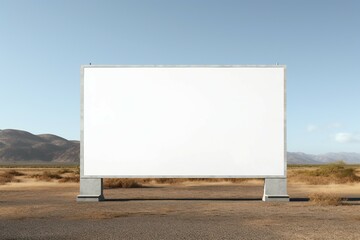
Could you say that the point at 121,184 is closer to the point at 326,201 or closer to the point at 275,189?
the point at 275,189

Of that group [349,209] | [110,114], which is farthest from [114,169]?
[349,209]

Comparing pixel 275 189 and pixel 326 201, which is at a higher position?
pixel 275 189

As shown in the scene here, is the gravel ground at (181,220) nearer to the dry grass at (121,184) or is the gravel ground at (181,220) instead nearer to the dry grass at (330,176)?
the dry grass at (121,184)

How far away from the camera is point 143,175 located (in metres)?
20.8

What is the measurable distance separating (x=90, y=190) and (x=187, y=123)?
6052 millimetres

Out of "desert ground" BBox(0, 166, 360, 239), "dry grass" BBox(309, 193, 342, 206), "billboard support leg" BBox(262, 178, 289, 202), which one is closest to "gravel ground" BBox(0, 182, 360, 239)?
"desert ground" BBox(0, 166, 360, 239)

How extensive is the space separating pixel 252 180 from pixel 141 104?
74.0 ft

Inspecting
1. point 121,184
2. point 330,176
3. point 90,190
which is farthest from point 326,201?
point 330,176

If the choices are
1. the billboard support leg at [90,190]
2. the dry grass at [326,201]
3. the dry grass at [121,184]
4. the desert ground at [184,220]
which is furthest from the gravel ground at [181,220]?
the dry grass at [121,184]

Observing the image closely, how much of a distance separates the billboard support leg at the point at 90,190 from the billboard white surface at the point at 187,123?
0.41 meters

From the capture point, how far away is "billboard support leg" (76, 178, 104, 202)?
20.9 metres

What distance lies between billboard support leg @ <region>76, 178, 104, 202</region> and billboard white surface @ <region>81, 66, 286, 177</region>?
414mm

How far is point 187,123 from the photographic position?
21.0 metres

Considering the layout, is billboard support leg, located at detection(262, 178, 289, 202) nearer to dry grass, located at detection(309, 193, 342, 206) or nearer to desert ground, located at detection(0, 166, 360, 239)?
desert ground, located at detection(0, 166, 360, 239)
